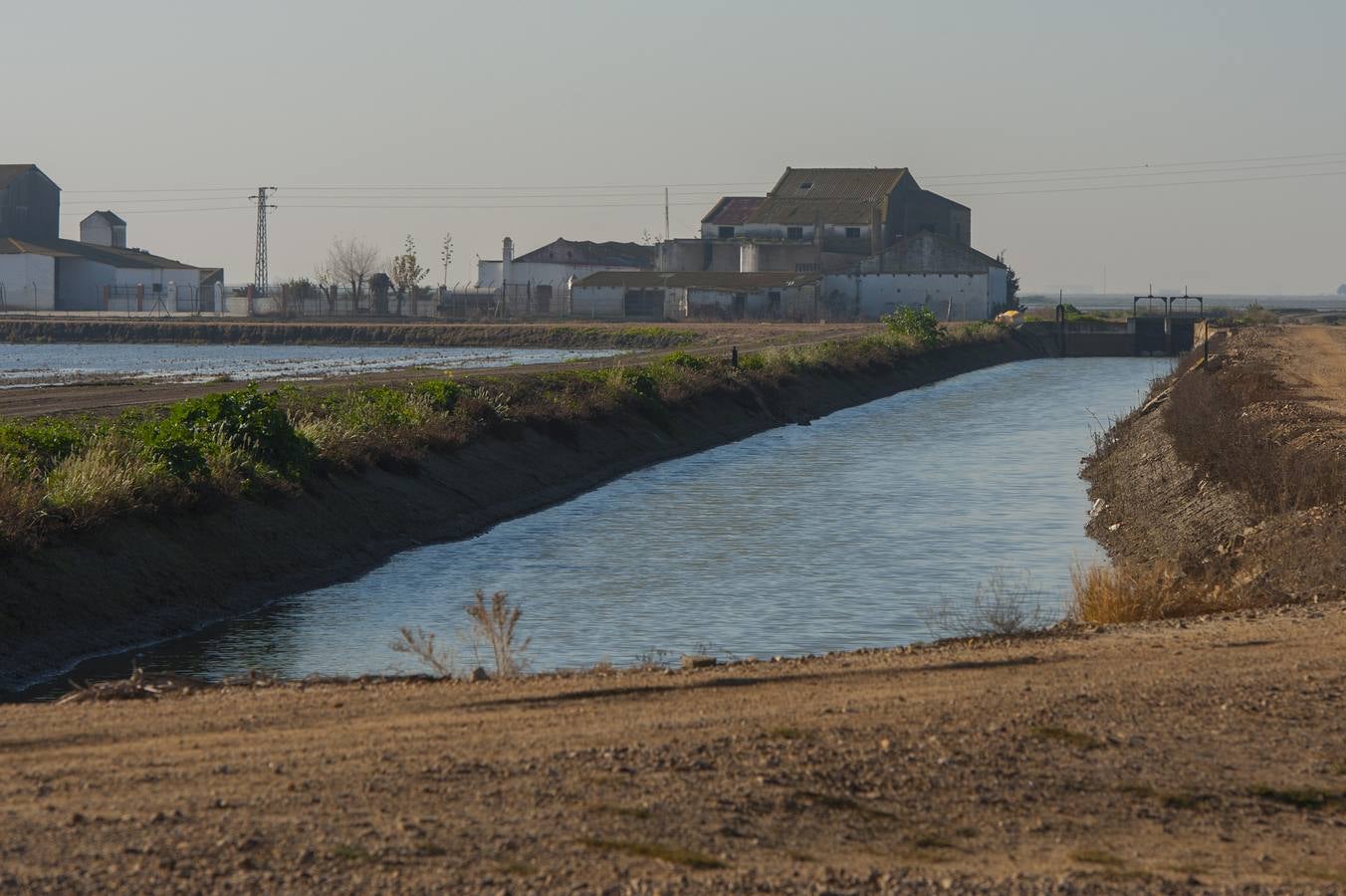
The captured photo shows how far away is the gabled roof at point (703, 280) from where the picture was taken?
4245 inches

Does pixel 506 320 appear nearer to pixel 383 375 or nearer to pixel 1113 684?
pixel 383 375

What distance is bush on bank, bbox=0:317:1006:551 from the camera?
64.6 ft

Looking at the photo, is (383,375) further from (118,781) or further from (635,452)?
(118,781)

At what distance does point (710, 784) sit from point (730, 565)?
1478cm

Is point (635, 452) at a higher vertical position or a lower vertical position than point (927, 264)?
lower

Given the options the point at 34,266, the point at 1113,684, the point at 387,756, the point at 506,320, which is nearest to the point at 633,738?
the point at 387,756

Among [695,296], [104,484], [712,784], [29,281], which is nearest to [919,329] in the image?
[695,296]

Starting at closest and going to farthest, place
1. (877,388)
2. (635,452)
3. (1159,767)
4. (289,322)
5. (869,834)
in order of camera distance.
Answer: (869,834) < (1159,767) < (635,452) < (877,388) < (289,322)

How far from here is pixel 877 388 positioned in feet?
205

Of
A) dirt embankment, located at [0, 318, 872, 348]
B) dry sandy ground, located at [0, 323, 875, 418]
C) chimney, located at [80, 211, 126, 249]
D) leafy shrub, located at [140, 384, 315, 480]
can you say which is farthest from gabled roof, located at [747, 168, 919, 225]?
leafy shrub, located at [140, 384, 315, 480]

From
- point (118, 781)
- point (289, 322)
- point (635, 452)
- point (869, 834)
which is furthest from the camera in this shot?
point (289, 322)

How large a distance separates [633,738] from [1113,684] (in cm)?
352

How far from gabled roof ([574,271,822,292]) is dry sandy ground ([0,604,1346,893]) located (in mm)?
96159

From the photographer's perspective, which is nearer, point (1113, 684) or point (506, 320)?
point (1113, 684)
